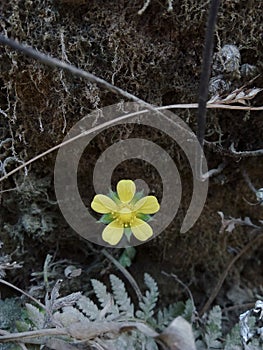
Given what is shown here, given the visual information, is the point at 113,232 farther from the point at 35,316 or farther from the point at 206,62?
the point at 206,62

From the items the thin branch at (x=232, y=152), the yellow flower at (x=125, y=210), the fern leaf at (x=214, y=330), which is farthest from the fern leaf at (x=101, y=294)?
the thin branch at (x=232, y=152)

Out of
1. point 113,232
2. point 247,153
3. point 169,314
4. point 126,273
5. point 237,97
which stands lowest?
point 169,314

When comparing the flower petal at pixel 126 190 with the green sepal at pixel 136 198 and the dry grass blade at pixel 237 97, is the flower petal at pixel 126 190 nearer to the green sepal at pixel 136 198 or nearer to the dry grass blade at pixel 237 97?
the green sepal at pixel 136 198

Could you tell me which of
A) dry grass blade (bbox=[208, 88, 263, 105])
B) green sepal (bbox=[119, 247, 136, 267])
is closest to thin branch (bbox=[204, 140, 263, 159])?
dry grass blade (bbox=[208, 88, 263, 105])

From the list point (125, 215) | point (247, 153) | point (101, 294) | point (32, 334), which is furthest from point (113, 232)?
point (247, 153)

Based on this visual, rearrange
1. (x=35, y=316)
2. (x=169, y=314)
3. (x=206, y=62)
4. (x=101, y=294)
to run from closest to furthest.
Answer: (x=206, y=62) < (x=35, y=316) < (x=101, y=294) < (x=169, y=314)

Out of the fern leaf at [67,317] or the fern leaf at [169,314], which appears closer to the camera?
the fern leaf at [67,317]

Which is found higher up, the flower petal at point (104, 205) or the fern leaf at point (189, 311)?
the flower petal at point (104, 205)
